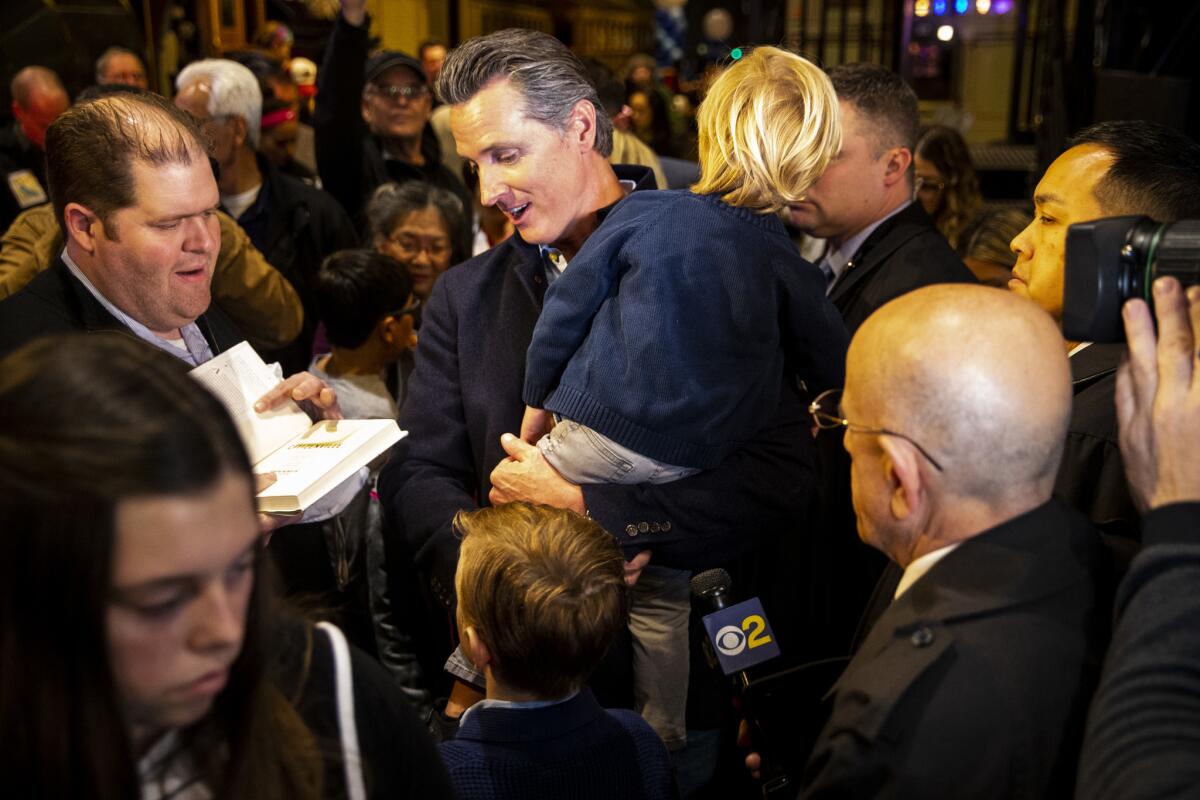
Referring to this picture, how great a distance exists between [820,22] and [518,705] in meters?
11.7

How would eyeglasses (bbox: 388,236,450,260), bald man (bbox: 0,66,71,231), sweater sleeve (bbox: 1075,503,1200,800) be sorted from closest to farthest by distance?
1. sweater sleeve (bbox: 1075,503,1200,800)
2. eyeglasses (bbox: 388,236,450,260)
3. bald man (bbox: 0,66,71,231)

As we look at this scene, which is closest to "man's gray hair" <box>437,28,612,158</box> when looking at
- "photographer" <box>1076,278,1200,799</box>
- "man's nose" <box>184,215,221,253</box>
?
"man's nose" <box>184,215,221,253</box>

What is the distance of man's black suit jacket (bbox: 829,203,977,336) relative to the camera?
2.64 m

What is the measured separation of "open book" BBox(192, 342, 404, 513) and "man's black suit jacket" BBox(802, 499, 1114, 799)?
935 millimetres

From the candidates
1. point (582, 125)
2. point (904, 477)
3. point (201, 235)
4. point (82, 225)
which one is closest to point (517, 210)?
point (582, 125)

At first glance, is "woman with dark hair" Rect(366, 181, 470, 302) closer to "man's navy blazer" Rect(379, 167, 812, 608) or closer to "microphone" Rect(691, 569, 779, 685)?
"man's navy blazer" Rect(379, 167, 812, 608)

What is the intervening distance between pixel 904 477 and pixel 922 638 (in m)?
0.19

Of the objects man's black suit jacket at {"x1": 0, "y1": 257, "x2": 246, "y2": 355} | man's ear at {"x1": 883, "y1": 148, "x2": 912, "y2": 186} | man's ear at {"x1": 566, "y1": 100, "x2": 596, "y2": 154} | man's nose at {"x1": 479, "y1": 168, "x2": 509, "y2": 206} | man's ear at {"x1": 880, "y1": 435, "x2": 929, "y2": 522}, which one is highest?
man's ear at {"x1": 566, "y1": 100, "x2": 596, "y2": 154}

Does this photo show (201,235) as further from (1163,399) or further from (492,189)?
(1163,399)

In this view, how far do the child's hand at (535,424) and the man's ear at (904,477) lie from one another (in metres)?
0.79

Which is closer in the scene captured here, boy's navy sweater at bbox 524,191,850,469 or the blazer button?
the blazer button

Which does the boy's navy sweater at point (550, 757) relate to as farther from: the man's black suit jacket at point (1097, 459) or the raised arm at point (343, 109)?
the raised arm at point (343, 109)

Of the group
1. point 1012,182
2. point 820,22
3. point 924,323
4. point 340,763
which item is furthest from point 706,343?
point 820,22

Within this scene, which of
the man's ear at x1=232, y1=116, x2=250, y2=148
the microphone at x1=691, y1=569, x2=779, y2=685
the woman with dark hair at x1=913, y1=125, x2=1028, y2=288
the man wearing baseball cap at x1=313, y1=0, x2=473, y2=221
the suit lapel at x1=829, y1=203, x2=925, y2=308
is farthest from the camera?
the woman with dark hair at x1=913, y1=125, x2=1028, y2=288
